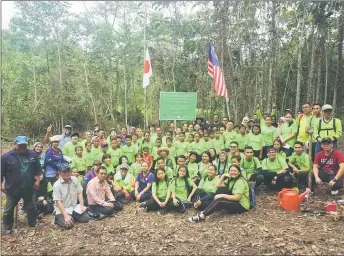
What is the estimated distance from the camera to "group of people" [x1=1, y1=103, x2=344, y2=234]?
6289 millimetres

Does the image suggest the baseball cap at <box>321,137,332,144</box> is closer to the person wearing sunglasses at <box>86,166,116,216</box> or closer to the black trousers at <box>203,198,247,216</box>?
A: the black trousers at <box>203,198,247,216</box>

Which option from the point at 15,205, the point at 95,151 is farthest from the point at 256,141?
the point at 15,205

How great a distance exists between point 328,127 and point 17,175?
20.8 feet

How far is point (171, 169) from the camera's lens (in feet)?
25.7

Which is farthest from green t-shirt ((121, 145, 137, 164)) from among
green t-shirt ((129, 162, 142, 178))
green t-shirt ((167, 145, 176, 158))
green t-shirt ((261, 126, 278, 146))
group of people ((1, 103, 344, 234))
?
green t-shirt ((261, 126, 278, 146))

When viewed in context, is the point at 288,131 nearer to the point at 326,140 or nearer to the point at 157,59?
the point at 326,140

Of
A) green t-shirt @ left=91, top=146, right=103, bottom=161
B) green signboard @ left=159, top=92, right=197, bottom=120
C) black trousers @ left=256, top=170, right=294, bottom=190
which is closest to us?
black trousers @ left=256, top=170, right=294, bottom=190

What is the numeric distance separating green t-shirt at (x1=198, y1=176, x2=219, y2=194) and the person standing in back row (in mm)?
2508

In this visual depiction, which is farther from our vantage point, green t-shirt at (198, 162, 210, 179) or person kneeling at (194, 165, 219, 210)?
green t-shirt at (198, 162, 210, 179)

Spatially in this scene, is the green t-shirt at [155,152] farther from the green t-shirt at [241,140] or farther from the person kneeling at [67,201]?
the person kneeling at [67,201]

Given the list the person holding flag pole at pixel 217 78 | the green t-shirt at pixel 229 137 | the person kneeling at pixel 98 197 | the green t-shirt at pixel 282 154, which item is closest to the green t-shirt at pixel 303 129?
the green t-shirt at pixel 282 154

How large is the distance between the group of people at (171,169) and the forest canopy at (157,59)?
907cm

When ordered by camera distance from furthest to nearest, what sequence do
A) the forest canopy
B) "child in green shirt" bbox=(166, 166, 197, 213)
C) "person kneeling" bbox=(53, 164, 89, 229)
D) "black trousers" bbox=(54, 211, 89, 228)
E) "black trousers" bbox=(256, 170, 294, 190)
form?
the forest canopy < "black trousers" bbox=(256, 170, 294, 190) < "child in green shirt" bbox=(166, 166, 197, 213) < "black trousers" bbox=(54, 211, 89, 228) < "person kneeling" bbox=(53, 164, 89, 229)

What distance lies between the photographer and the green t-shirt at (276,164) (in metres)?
7.59
